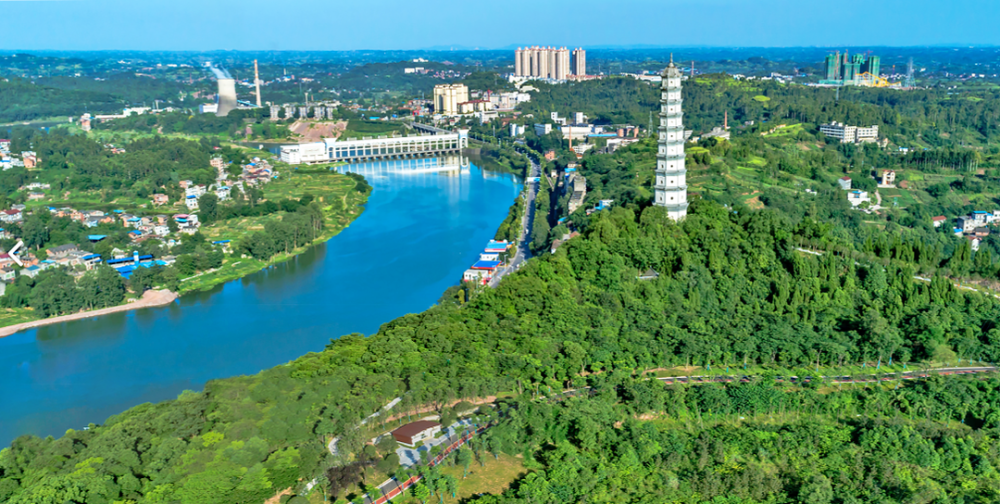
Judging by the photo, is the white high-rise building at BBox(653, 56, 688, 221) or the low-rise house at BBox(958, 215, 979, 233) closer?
the white high-rise building at BBox(653, 56, 688, 221)

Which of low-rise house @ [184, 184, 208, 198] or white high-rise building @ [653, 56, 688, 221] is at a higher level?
white high-rise building @ [653, 56, 688, 221]

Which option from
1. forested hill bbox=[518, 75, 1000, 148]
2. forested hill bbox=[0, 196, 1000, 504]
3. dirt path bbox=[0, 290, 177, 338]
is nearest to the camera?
forested hill bbox=[0, 196, 1000, 504]

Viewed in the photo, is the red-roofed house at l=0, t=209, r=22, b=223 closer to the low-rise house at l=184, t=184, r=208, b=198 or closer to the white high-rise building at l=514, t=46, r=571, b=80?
the low-rise house at l=184, t=184, r=208, b=198

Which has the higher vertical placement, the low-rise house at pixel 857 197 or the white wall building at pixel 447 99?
the white wall building at pixel 447 99

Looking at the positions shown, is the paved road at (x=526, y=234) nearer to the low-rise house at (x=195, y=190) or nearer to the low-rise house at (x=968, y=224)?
the low-rise house at (x=195, y=190)

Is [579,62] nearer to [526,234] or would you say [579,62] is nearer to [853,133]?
[853,133]

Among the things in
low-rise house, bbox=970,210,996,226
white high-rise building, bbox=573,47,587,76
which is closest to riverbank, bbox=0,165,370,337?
low-rise house, bbox=970,210,996,226

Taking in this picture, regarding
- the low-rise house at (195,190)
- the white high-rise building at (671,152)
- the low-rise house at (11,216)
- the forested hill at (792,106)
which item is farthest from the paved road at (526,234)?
the low-rise house at (11,216)
